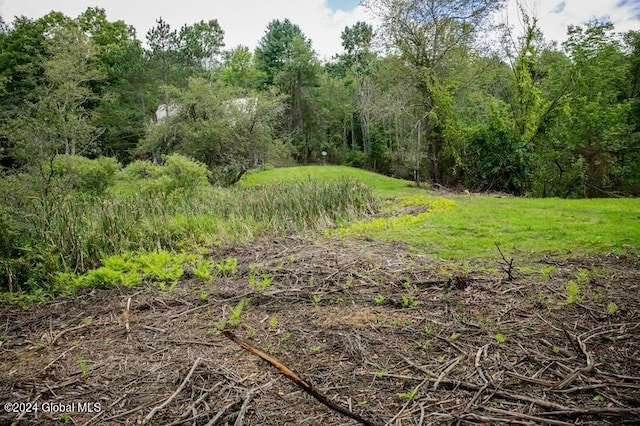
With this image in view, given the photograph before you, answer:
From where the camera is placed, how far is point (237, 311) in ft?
10.9

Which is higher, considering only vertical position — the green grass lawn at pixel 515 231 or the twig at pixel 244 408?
the green grass lawn at pixel 515 231

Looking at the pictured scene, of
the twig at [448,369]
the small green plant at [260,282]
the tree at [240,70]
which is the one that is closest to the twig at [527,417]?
the twig at [448,369]

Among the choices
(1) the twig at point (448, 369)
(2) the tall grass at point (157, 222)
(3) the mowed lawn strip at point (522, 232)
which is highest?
(2) the tall grass at point (157, 222)

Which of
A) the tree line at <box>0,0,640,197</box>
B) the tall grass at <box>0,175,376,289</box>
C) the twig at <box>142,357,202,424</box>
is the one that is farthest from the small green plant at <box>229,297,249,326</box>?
the tree line at <box>0,0,640,197</box>

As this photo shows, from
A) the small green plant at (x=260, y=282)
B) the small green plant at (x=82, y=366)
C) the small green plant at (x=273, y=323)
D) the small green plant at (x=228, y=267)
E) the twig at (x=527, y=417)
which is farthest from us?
the small green plant at (x=228, y=267)

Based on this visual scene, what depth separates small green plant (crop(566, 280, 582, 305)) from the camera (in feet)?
10.2

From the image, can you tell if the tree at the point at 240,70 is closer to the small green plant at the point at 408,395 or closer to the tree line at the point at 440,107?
the tree line at the point at 440,107

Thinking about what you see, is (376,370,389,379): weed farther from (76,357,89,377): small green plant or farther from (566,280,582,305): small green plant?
(76,357,89,377): small green plant

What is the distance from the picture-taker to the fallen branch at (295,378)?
6.61 feet

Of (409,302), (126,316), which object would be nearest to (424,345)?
(409,302)

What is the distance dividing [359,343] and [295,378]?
0.54 m

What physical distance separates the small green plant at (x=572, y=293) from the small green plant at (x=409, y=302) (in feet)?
3.68

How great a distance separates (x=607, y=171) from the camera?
1301 cm

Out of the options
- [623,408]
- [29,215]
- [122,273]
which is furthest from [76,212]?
[623,408]
